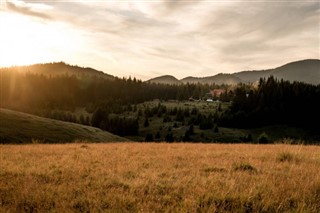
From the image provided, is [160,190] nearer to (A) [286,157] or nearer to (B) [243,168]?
(B) [243,168]

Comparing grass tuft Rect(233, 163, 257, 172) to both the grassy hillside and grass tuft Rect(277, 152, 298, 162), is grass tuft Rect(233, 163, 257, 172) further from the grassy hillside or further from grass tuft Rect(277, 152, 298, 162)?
the grassy hillside

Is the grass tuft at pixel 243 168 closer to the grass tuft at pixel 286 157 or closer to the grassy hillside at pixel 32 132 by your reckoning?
the grass tuft at pixel 286 157

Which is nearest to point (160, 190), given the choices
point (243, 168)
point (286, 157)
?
point (243, 168)

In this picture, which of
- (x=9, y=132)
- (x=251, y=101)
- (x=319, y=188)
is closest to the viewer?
(x=319, y=188)

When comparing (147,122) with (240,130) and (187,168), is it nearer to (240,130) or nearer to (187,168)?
(240,130)

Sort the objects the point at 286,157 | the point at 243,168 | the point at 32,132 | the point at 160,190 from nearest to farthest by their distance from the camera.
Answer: the point at 160,190
the point at 243,168
the point at 286,157
the point at 32,132

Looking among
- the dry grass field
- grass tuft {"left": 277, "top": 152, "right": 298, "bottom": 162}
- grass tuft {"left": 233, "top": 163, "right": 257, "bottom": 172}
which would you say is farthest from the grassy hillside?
grass tuft {"left": 233, "top": 163, "right": 257, "bottom": 172}

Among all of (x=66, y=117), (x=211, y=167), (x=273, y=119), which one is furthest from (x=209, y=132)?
(x=211, y=167)

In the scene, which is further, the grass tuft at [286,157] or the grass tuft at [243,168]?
the grass tuft at [286,157]

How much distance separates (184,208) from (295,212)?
91.8 inches

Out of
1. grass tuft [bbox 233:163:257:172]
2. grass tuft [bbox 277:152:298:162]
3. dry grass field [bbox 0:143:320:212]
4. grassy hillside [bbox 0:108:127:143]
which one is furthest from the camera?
grassy hillside [bbox 0:108:127:143]

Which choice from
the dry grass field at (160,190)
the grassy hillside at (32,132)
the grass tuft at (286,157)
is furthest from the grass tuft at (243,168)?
the grassy hillside at (32,132)

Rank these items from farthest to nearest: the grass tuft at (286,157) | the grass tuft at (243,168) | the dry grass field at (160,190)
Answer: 1. the grass tuft at (286,157)
2. the grass tuft at (243,168)
3. the dry grass field at (160,190)

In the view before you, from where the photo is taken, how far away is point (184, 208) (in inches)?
251
